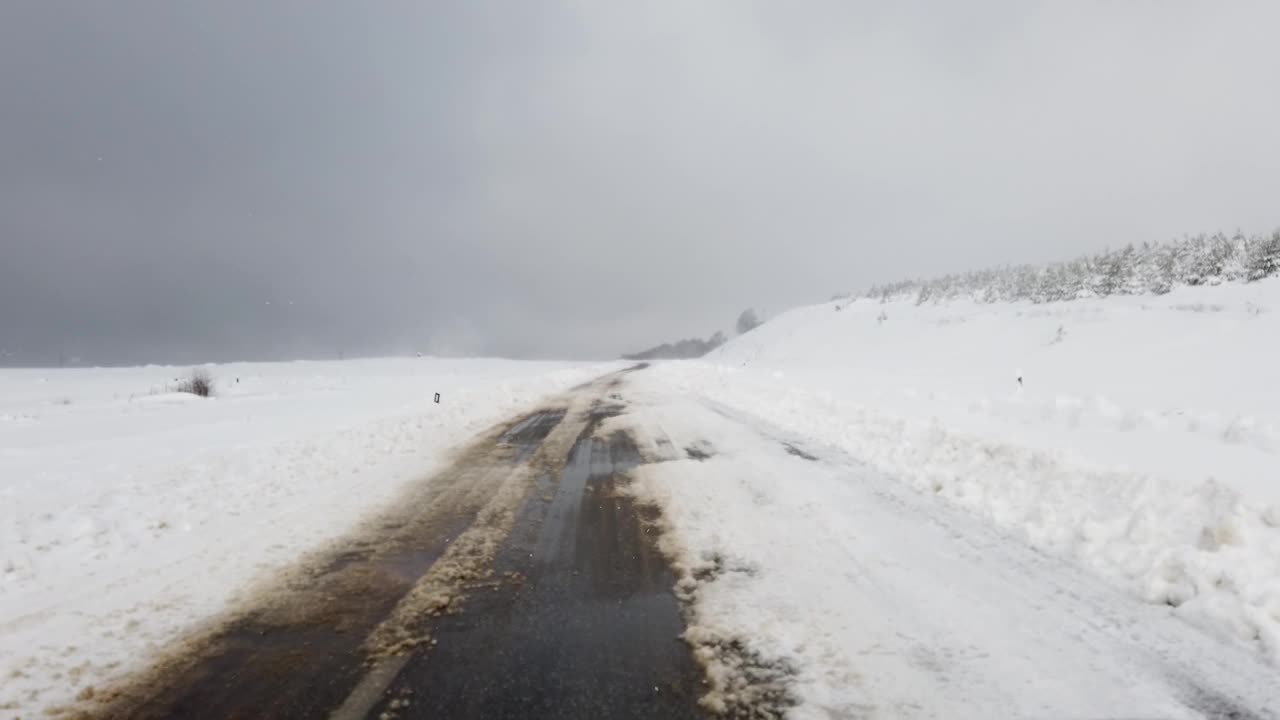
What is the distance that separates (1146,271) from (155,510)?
38142 millimetres

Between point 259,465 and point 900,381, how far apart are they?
20.0m

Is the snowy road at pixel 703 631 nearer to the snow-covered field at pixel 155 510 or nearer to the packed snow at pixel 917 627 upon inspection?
the packed snow at pixel 917 627

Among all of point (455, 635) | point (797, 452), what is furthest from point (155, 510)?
point (797, 452)

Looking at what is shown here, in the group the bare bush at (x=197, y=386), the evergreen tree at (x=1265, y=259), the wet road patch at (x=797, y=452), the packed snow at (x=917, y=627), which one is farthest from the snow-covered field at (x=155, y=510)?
the evergreen tree at (x=1265, y=259)

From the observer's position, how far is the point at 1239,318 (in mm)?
18656

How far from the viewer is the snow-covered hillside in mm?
3680

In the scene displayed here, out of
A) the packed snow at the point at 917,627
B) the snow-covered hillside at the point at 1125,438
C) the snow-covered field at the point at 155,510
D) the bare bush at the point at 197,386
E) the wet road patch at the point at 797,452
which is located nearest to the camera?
the packed snow at the point at 917,627

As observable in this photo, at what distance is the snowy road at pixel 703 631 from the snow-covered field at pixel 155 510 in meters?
0.48

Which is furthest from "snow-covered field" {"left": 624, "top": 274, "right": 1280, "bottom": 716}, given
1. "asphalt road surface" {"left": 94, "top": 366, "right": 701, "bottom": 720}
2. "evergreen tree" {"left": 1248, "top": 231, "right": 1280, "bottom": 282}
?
"evergreen tree" {"left": 1248, "top": 231, "right": 1280, "bottom": 282}

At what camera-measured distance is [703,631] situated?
10.0ft

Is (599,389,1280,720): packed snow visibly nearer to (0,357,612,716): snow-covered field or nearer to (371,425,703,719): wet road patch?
(371,425,703,719): wet road patch

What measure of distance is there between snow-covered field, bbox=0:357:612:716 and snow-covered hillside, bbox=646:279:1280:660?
14.7 ft

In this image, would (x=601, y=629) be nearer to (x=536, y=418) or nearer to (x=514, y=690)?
(x=514, y=690)

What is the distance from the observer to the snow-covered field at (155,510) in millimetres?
3213
